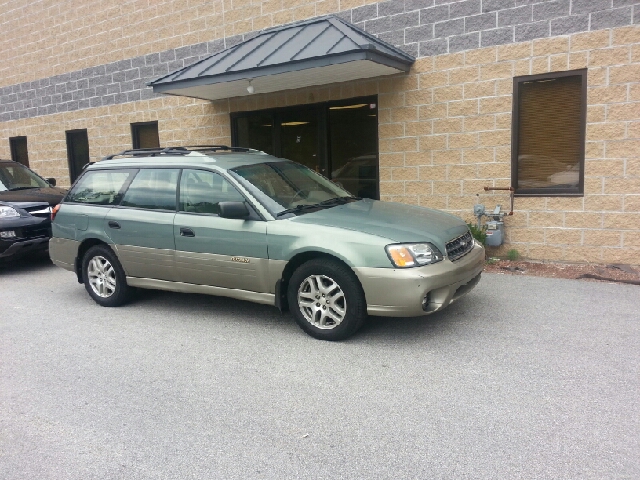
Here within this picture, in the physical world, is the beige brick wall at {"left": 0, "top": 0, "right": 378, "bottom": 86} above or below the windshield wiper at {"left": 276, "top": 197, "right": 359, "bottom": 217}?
above

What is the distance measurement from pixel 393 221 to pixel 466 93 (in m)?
3.84

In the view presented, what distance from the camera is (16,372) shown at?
4.55 metres

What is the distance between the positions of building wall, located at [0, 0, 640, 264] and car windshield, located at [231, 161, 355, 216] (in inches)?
108

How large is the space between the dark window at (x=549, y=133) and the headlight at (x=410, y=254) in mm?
3847

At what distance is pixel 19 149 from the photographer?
51.1 feet

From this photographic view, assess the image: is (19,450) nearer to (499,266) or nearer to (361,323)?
(361,323)

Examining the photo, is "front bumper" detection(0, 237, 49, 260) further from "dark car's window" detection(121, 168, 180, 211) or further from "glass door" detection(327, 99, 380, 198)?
"glass door" detection(327, 99, 380, 198)

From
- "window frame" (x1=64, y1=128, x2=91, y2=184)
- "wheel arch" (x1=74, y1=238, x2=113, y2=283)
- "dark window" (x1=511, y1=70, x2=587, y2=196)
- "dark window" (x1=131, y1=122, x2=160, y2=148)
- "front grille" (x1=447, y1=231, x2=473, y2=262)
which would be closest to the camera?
"front grille" (x1=447, y1=231, x2=473, y2=262)

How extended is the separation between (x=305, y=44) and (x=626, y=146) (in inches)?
183

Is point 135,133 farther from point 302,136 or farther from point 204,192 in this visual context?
point 204,192

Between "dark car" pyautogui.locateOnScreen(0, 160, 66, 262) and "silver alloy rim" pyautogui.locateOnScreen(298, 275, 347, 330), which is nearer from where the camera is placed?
"silver alloy rim" pyautogui.locateOnScreen(298, 275, 347, 330)

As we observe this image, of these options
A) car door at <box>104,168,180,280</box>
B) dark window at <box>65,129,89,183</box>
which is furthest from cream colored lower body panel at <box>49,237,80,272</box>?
dark window at <box>65,129,89,183</box>

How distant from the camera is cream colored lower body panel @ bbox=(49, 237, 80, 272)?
6578 mm

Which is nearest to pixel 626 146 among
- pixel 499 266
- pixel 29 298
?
pixel 499 266
